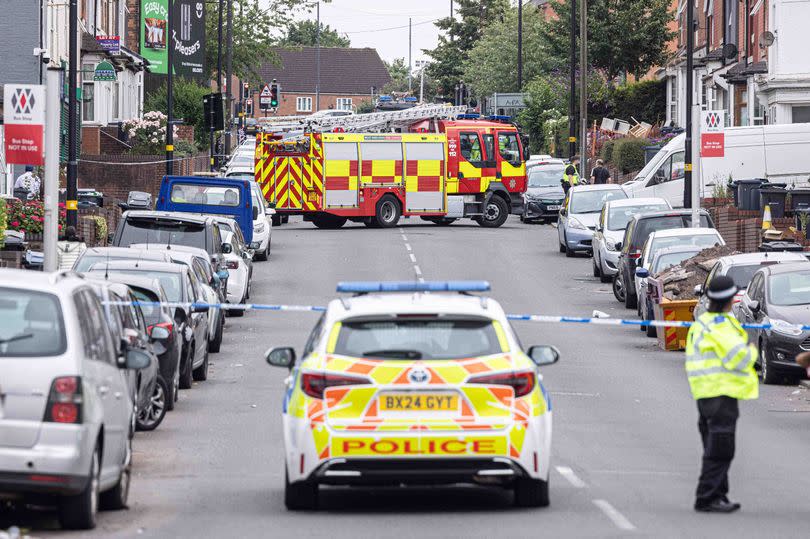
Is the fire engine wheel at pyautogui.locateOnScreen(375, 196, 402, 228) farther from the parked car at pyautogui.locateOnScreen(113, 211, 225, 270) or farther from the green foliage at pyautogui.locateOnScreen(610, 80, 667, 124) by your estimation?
the green foliage at pyautogui.locateOnScreen(610, 80, 667, 124)

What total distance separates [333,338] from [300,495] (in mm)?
1105

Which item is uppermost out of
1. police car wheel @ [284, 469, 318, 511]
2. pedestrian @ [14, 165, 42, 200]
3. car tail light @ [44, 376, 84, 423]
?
pedestrian @ [14, 165, 42, 200]

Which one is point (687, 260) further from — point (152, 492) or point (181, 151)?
point (181, 151)

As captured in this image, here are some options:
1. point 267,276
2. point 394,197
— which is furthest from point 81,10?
point 267,276

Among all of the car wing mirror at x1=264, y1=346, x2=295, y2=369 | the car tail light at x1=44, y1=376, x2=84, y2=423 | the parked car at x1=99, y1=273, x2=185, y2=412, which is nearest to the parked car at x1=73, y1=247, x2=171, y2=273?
the parked car at x1=99, y1=273, x2=185, y2=412

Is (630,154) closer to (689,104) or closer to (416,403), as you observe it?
(689,104)

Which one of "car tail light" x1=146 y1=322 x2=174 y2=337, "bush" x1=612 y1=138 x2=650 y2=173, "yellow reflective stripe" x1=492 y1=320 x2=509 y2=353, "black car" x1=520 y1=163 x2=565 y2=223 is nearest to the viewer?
"yellow reflective stripe" x1=492 y1=320 x2=509 y2=353

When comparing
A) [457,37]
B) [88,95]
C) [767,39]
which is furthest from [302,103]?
[767,39]

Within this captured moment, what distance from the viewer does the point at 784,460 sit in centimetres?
1413

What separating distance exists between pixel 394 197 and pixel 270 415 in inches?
1176

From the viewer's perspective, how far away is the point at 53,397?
956 centimetres

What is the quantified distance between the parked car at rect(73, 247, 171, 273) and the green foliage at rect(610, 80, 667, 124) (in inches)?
2048

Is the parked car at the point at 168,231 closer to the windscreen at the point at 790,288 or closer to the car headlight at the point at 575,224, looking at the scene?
the windscreen at the point at 790,288

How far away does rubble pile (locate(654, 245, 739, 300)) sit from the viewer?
24734mm
